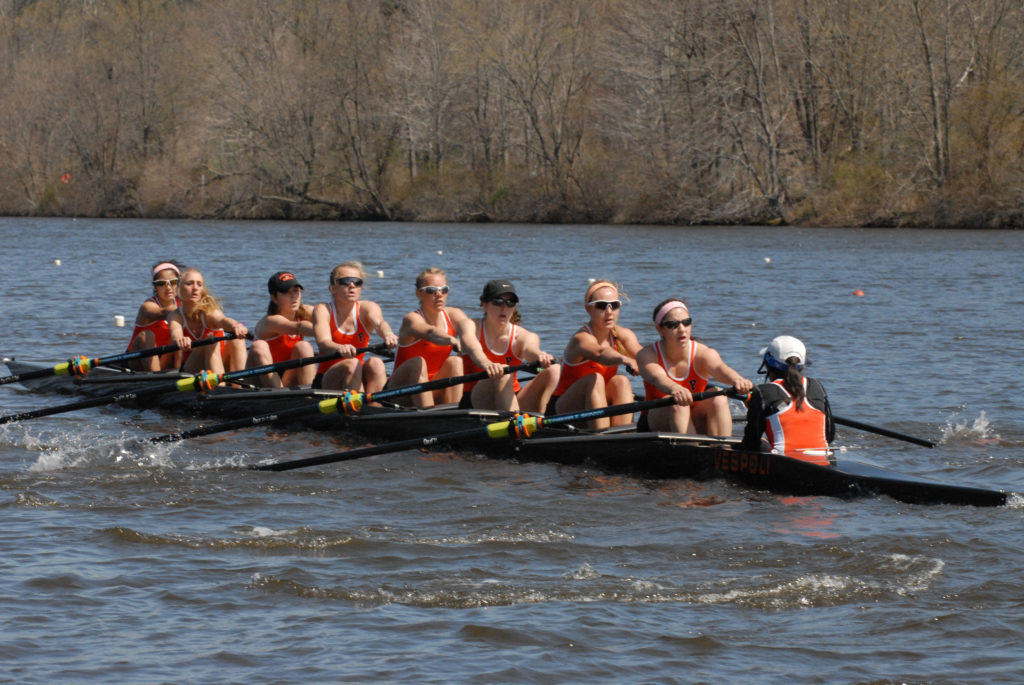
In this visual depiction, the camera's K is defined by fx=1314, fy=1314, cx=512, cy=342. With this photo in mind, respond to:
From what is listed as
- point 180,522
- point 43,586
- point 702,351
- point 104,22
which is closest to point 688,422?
point 702,351

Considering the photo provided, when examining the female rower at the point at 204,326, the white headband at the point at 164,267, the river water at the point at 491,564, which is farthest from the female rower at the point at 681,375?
the white headband at the point at 164,267

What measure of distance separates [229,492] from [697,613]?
370cm

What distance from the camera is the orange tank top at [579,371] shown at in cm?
920

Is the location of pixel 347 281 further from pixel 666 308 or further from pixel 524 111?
pixel 524 111

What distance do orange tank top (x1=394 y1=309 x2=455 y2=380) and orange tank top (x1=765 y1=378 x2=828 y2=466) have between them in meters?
2.94

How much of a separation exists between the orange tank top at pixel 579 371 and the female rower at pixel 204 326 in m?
3.40

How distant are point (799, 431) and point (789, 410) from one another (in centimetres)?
16

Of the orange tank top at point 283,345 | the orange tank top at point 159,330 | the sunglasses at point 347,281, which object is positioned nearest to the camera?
the sunglasses at point 347,281

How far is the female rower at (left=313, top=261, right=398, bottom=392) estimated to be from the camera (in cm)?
1063

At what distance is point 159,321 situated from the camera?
1225 cm

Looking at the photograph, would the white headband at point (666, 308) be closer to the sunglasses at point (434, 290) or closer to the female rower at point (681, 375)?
the female rower at point (681, 375)

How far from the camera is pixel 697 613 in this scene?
6117 millimetres

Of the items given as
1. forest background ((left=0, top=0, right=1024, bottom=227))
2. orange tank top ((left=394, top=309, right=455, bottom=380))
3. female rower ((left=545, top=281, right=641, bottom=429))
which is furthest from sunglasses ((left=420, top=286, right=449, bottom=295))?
forest background ((left=0, top=0, right=1024, bottom=227))

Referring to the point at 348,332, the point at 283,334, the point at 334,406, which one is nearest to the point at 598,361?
the point at 334,406
